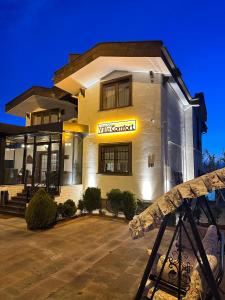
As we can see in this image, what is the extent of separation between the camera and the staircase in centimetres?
1013

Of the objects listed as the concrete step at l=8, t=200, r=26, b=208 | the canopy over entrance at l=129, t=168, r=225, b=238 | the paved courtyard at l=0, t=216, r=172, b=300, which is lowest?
the paved courtyard at l=0, t=216, r=172, b=300

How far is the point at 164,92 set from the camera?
1130 centimetres

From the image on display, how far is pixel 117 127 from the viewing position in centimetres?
1150

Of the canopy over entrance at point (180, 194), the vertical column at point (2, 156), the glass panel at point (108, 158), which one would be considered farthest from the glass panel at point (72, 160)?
the canopy over entrance at point (180, 194)

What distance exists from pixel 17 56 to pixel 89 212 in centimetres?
15305

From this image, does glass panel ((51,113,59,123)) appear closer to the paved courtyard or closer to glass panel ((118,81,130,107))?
glass panel ((118,81,130,107))

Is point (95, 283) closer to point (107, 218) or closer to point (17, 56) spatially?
point (107, 218)

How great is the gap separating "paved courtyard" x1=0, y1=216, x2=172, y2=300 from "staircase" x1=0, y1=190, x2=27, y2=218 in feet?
6.14

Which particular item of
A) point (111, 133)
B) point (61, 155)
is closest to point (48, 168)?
point (61, 155)

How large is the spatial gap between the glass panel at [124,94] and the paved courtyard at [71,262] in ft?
20.6

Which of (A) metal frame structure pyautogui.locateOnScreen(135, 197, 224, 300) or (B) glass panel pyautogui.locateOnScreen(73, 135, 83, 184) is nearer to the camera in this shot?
(A) metal frame structure pyautogui.locateOnScreen(135, 197, 224, 300)

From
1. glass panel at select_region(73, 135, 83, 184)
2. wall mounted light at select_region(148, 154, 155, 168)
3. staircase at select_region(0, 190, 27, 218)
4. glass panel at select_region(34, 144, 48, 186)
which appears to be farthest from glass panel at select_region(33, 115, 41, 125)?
wall mounted light at select_region(148, 154, 155, 168)

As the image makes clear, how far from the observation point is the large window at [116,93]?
11.7 metres

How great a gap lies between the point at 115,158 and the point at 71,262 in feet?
22.2
